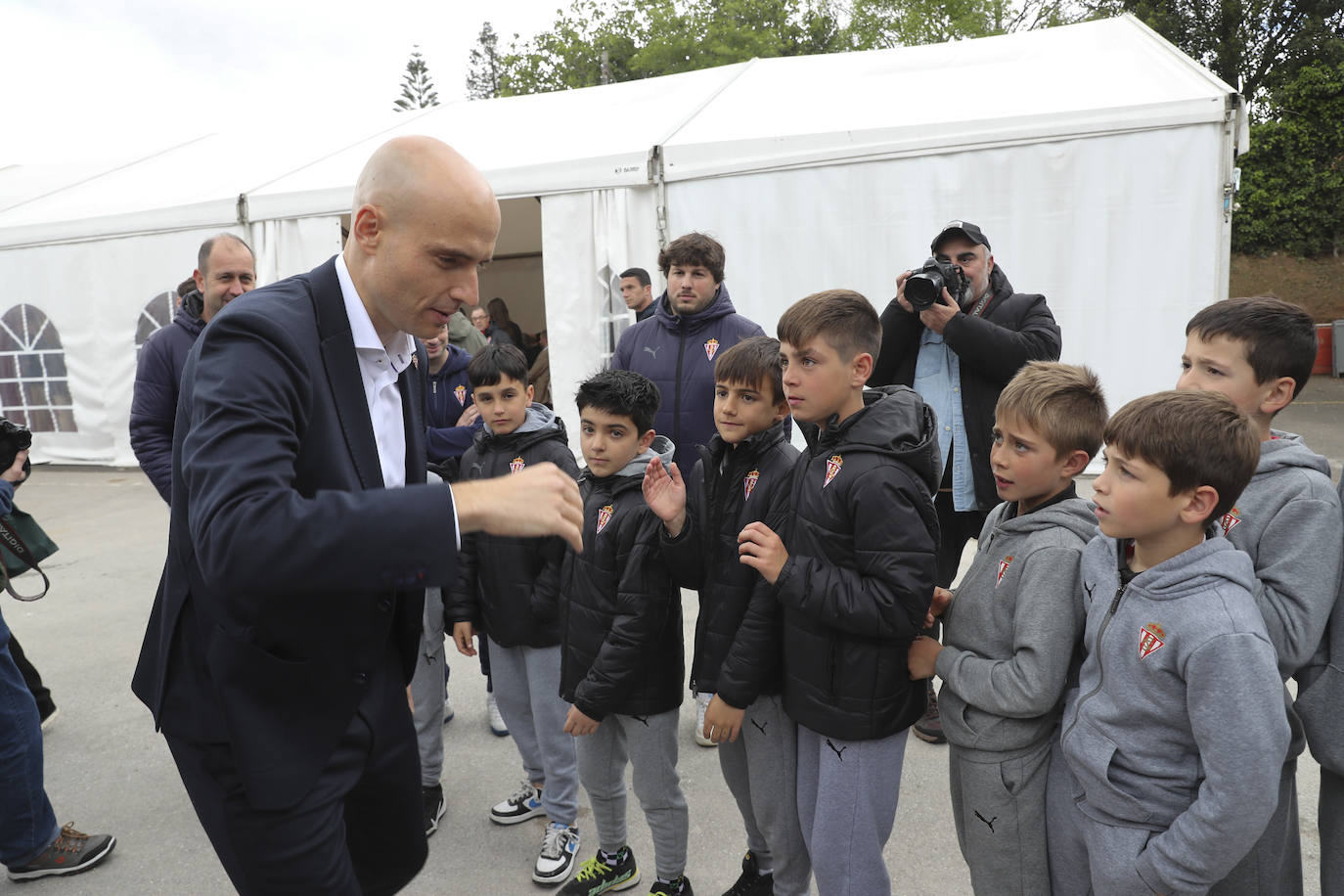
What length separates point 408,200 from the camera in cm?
144

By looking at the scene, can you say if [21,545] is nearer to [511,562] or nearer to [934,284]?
[511,562]

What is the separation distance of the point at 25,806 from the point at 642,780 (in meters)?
1.99

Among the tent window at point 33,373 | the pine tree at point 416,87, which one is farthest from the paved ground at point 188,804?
the pine tree at point 416,87

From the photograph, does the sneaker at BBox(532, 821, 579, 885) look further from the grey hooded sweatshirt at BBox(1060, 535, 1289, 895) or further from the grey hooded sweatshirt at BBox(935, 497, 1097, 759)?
the grey hooded sweatshirt at BBox(1060, 535, 1289, 895)

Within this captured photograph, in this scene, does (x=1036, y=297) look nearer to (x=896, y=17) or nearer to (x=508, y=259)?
(x=508, y=259)

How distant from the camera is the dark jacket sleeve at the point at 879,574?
2.03m

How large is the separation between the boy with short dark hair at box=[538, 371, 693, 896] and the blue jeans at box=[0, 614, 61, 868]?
1.74 metres

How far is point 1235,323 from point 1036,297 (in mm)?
1557

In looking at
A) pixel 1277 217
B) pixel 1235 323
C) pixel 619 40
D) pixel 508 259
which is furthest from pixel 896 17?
pixel 1235 323

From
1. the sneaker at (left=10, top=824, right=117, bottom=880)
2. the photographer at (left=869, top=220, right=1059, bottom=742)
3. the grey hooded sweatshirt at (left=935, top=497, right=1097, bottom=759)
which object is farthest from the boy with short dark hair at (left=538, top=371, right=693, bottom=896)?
the sneaker at (left=10, top=824, right=117, bottom=880)

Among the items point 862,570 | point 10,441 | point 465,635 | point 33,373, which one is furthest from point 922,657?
point 33,373

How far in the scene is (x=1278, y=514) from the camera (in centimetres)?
182

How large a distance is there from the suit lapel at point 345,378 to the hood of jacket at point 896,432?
1150 mm

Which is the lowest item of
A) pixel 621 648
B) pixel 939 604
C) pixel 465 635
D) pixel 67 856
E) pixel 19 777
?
pixel 67 856
